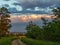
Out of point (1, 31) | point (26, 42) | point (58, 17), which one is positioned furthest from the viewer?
point (1, 31)

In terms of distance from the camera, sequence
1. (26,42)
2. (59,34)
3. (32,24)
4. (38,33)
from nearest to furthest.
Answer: (26,42) < (59,34) < (38,33) < (32,24)

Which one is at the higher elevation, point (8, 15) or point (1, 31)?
point (8, 15)

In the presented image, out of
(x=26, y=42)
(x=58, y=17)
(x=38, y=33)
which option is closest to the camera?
(x=26, y=42)

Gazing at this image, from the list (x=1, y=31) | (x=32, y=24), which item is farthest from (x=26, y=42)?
(x=1, y=31)

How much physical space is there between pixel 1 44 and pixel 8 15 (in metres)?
18.7

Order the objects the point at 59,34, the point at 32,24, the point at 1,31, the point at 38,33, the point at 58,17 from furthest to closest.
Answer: the point at 1,31
the point at 32,24
the point at 58,17
the point at 38,33
the point at 59,34

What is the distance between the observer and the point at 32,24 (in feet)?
107

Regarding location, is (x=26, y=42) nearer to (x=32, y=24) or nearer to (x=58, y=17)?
(x=58, y=17)

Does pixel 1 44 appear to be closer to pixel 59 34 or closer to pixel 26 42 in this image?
pixel 26 42

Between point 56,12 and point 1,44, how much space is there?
35.0ft

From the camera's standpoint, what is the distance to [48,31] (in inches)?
926

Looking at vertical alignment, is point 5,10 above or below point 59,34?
above

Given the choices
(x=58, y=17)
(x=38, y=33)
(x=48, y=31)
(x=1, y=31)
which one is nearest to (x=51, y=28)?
(x=48, y=31)

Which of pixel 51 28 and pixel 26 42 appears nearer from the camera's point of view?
pixel 26 42
